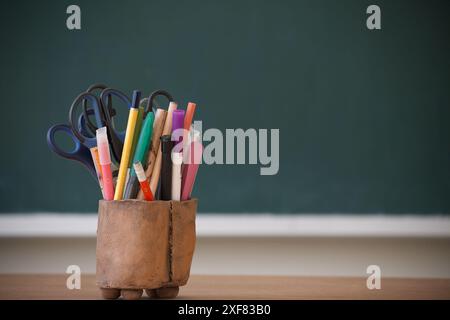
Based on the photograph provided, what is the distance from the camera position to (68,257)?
1366mm

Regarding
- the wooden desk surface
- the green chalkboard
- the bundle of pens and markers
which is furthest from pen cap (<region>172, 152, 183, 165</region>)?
the green chalkboard

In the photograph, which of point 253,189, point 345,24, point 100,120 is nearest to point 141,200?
point 100,120

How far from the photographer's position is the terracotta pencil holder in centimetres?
64

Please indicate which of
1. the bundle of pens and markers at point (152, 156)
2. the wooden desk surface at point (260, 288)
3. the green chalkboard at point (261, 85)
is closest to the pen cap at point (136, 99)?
the bundle of pens and markers at point (152, 156)

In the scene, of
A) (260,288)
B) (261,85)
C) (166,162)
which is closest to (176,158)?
(166,162)

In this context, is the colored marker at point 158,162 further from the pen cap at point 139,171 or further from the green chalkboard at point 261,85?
the green chalkboard at point 261,85

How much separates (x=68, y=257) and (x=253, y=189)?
0.40 metres

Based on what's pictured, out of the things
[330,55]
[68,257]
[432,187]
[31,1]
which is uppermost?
[31,1]

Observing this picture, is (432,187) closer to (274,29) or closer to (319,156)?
(319,156)

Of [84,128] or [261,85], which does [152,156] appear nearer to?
[84,128]

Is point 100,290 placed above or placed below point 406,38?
below

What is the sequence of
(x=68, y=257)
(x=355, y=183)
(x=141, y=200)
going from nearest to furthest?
(x=141, y=200), (x=68, y=257), (x=355, y=183)

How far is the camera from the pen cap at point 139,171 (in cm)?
63

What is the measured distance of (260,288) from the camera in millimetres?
695
